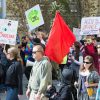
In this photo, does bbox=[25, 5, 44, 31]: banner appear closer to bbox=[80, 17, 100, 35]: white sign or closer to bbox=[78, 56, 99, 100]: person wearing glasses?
bbox=[80, 17, 100, 35]: white sign

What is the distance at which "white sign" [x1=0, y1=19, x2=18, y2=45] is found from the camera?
1279 cm

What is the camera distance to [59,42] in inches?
388

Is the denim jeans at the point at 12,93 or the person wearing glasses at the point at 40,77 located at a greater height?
the person wearing glasses at the point at 40,77

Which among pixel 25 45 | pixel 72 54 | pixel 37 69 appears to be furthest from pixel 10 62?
pixel 25 45

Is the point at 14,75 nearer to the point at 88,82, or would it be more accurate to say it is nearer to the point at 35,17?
the point at 88,82

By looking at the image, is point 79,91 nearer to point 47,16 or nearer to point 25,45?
point 25,45

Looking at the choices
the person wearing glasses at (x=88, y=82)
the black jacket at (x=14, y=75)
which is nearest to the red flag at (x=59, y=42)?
the black jacket at (x=14, y=75)

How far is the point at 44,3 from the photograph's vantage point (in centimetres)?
2678

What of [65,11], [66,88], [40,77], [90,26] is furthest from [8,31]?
[65,11]

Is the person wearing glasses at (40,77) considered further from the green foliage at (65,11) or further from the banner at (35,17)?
the green foliage at (65,11)

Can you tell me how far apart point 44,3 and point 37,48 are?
60.9 feet

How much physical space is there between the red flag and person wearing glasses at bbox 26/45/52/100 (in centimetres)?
111

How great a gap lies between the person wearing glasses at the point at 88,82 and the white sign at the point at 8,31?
4.31 metres

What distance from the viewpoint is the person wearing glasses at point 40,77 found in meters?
8.17
